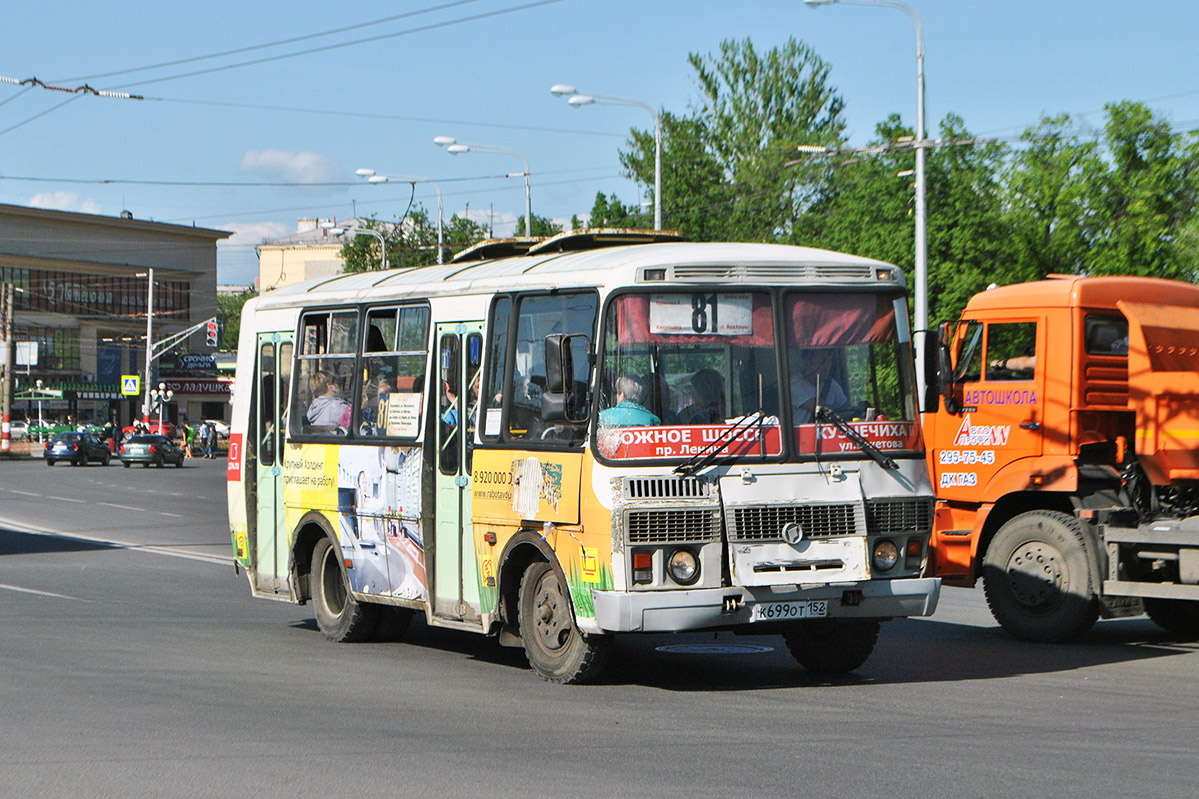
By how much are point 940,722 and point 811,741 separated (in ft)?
3.15

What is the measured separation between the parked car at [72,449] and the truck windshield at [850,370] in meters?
51.4

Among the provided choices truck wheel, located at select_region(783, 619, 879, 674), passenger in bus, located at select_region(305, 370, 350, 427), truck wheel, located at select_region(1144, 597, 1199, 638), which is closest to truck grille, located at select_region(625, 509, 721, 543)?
truck wheel, located at select_region(783, 619, 879, 674)

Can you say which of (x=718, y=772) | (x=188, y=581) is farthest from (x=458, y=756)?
(x=188, y=581)

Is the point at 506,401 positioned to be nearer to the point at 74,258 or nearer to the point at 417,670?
the point at 417,670

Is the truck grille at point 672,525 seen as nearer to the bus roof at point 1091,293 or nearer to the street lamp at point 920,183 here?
the bus roof at point 1091,293

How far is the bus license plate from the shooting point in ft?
29.9

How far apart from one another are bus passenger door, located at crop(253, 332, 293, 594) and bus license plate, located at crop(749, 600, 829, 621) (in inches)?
203

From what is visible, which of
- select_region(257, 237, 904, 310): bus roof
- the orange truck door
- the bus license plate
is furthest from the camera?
the orange truck door

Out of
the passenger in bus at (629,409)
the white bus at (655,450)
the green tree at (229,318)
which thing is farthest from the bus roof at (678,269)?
the green tree at (229,318)

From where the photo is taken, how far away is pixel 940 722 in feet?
27.5

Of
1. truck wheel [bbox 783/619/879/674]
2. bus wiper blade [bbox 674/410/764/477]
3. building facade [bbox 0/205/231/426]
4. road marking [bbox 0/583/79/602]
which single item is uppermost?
building facade [bbox 0/205/231/426]

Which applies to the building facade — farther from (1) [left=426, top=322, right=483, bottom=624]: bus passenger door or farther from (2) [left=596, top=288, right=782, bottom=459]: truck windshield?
(2) [left=596, top=288, right=782, bottom=459]: truck windshield

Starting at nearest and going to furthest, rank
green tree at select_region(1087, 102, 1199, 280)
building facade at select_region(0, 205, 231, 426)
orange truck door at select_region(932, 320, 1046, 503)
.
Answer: orange truck door at select_region(932, 320, 1046, 503)
green tree at select_region(1087, 102, 1199, 280)
building facade at select_region(0, 205, 231, 426)

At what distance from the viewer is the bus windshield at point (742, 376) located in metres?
9.19
